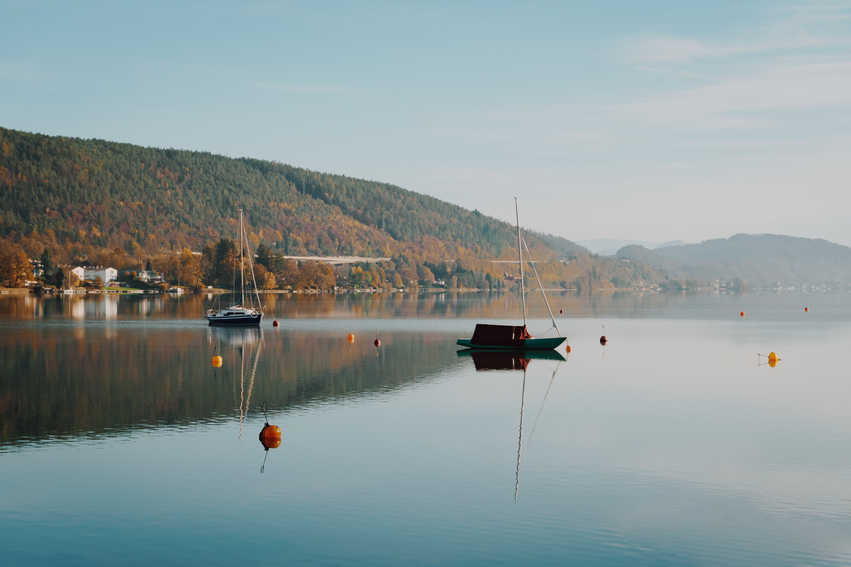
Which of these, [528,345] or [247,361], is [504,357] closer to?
[528,345]

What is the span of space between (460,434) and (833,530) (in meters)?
15.1

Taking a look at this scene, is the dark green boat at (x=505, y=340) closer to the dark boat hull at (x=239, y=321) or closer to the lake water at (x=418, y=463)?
the lake water at (x=418, y=463)

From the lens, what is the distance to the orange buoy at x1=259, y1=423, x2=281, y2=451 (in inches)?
1213

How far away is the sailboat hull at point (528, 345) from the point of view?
65438 mm

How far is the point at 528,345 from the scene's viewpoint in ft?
218

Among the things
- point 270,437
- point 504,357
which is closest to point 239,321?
point 504,357

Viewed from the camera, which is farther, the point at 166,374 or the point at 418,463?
the point at 166,374

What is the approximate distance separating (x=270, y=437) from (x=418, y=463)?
Result: 5.70 metres

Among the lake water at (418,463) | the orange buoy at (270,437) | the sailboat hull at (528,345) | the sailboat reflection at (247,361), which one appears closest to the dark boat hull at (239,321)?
the sailboat reflection at (247,361)

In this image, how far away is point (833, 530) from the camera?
21.7 meters

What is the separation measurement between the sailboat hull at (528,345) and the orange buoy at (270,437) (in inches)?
1445

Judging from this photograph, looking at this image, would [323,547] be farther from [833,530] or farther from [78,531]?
[833,530]

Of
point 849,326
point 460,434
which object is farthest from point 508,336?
point 849,326

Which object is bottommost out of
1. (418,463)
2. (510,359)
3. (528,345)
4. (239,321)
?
(418,463)
